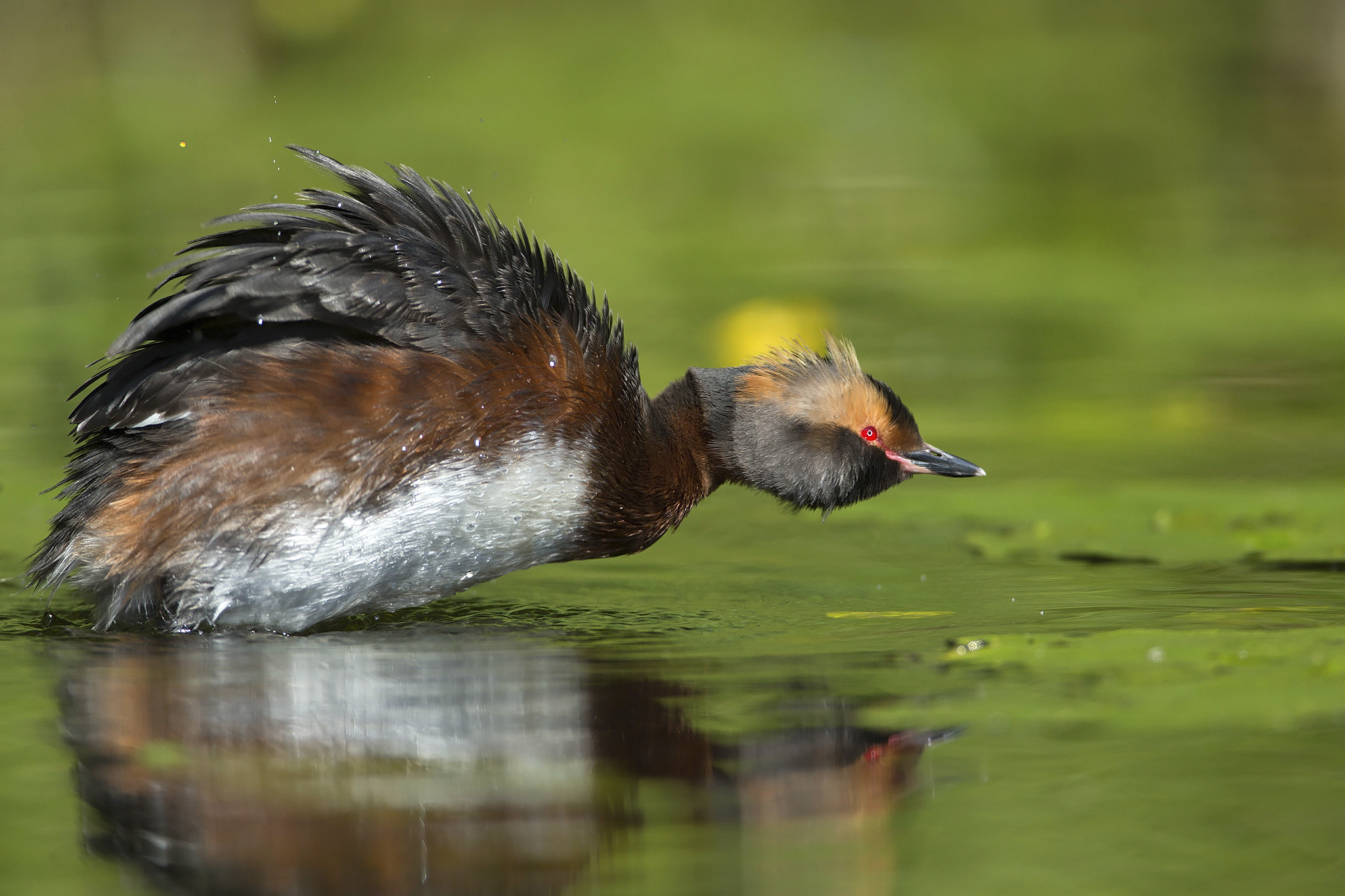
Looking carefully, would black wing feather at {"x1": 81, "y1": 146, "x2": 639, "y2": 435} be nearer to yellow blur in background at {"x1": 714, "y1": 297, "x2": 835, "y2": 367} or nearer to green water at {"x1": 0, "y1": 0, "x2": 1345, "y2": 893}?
green water at {"x1": 0, "y1": 0, "x2": 1345, "y2": 893}

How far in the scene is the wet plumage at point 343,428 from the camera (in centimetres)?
539

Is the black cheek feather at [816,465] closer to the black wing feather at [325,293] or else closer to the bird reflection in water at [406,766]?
the black wing feather at [325,293]

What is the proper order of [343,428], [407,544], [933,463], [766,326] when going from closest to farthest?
[343,428]
[407,544]
[933,463]
[766,326]

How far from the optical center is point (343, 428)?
5.38 meters

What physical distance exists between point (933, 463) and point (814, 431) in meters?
0.49

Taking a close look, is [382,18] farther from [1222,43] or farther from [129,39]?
[1222,43]

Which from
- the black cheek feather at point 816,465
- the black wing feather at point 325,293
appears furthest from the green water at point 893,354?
the black wing feather at point 325,293

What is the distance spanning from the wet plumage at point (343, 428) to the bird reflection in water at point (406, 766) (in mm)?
373

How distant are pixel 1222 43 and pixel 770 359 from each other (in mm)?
16563

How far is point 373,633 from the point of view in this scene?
5.59 metres

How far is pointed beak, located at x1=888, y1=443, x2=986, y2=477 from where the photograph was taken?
21.0ft

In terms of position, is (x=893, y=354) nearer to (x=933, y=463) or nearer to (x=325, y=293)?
(x=933, y=463)

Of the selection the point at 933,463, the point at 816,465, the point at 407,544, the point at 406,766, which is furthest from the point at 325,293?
the point at 933,463

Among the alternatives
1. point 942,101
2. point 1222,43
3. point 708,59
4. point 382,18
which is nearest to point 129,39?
point 382,18
